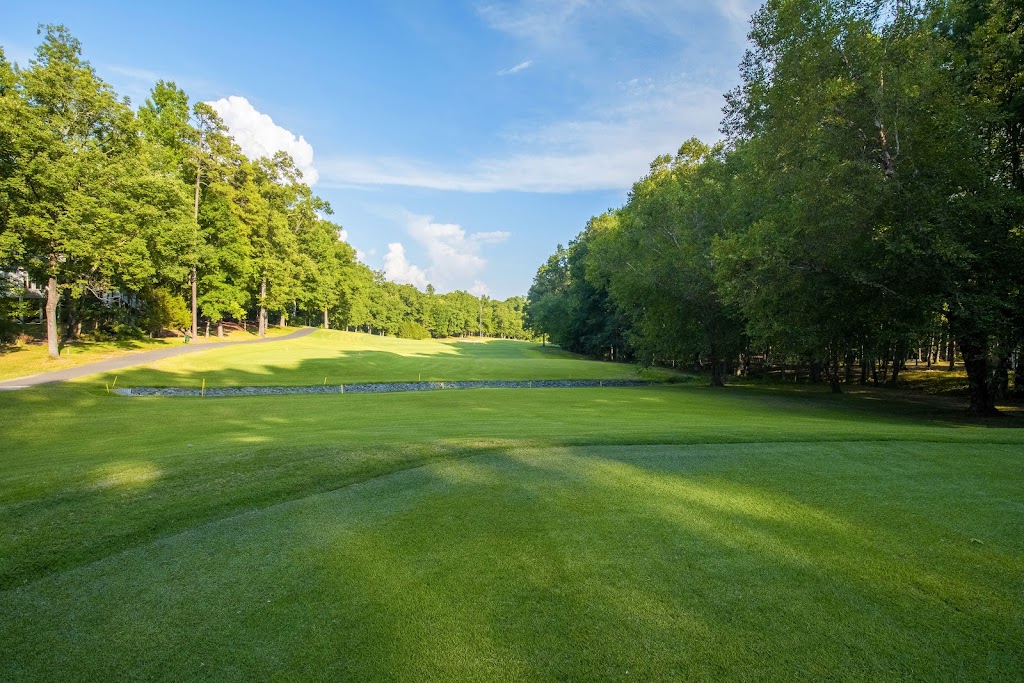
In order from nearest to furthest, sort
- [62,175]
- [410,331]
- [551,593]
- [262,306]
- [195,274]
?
[551,593] < [62,175] < [195,274] < [262,306] < [410,331]

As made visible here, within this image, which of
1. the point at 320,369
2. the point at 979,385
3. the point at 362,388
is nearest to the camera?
the point at 979,385

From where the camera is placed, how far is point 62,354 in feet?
91.7

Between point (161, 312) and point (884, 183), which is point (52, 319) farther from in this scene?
point (884, 183)

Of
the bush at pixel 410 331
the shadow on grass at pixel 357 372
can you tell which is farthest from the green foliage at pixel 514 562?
the bush at pixel 410 331

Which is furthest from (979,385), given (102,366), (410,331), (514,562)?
(410,331)

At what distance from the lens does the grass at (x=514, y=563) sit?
298 centimetres

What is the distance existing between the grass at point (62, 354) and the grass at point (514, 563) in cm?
2045

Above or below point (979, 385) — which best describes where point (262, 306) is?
above

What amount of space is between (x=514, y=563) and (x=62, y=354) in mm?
34788

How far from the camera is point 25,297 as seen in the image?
39.9 meters

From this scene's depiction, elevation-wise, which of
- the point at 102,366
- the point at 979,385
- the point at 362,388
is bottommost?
the point at 362,388

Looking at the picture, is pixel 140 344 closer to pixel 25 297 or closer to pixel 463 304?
pixel 25 297

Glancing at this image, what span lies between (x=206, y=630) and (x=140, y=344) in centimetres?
4180

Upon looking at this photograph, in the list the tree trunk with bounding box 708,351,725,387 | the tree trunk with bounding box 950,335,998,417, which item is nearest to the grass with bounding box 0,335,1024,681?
the tree trunk with bounding box 950,335,998,417
